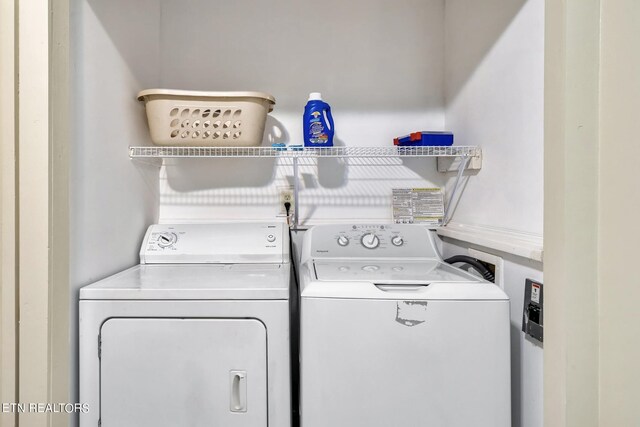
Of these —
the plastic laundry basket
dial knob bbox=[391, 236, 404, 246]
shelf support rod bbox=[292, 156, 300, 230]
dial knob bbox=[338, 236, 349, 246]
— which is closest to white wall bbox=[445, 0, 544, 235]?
dial knob bbox=[391, 236, 404, 246]

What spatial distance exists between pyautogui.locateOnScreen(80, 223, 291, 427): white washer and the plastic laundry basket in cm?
78

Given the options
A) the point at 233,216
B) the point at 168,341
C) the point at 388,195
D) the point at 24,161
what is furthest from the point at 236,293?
the point at 388,195

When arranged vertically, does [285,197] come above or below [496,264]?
above

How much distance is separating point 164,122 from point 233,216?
2.03ft

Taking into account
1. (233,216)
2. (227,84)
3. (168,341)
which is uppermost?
(227,84)

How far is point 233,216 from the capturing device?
2.13 m

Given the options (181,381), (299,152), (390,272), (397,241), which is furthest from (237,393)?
(299,152)

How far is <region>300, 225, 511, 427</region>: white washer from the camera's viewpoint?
3.97 ft

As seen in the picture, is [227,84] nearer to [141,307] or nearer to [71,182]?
[71,182]

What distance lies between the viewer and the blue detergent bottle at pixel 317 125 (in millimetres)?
1835

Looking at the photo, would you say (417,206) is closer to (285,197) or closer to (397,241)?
(397,241)

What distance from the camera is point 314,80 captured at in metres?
2.15

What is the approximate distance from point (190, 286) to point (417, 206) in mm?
1321

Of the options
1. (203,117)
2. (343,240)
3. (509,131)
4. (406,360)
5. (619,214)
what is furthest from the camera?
(343,240)
